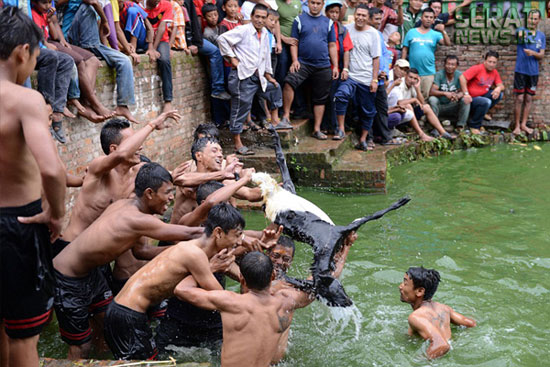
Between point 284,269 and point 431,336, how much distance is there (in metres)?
1.37

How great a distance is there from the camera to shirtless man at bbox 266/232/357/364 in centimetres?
471

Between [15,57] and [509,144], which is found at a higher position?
[15,57]

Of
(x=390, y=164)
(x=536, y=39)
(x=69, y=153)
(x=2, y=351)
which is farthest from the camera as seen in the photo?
(x=536, y=39)

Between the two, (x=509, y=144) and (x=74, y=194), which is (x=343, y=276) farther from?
(x=509, y=144)

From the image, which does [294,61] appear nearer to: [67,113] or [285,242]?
[67,113]

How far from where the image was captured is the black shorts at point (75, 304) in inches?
185

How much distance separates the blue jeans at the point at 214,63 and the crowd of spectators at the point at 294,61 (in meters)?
0.02

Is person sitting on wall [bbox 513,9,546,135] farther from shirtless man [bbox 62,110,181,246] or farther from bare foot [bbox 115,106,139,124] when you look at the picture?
shirtless man [bbox 62,110,181,246]

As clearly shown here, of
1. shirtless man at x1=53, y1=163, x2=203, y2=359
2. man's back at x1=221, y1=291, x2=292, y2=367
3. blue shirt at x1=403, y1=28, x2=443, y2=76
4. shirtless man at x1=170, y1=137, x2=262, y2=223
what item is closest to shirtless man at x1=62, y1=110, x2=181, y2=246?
shirtless man at x1=53, y1=163, x2=203, y2=359

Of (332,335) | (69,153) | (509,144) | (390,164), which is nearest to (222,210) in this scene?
(332,335)

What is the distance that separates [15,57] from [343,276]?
4593 millimetres

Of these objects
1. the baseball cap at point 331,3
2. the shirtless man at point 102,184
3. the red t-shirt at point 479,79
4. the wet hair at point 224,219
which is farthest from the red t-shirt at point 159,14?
the red t-shirt at point 479,79

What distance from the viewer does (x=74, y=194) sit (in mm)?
7676

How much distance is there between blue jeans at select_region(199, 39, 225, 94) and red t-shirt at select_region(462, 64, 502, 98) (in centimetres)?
565
